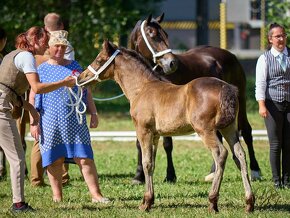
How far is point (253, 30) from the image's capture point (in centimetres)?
3925

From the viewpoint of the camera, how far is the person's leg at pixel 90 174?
8836mm

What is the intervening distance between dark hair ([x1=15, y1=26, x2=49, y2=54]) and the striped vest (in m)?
2.85

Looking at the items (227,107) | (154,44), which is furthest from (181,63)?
(227,107)

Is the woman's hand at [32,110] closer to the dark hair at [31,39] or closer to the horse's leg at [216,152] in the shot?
the dark hair at [31,39]

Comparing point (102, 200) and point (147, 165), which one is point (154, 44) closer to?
point (102, 200)

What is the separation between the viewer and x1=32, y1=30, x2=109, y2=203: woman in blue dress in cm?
873

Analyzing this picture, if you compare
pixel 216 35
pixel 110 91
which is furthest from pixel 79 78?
pixel 216 35

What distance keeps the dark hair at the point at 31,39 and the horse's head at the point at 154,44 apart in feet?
6.57

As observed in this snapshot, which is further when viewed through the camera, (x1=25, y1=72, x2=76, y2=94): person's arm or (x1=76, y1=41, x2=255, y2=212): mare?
(x1=25, y1=72, x2=76, y2=94): person's arm

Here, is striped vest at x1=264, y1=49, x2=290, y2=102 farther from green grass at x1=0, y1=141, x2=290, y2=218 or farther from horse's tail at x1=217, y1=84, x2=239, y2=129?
horse's tail at x1=217, y1=84, x2=239, y2=129

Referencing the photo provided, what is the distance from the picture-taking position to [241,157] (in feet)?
25.9

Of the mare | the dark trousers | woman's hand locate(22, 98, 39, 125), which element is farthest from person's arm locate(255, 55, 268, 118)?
woman's hand locate(22, 98, 39, 125)

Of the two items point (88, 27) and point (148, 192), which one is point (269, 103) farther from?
point (88, 27)

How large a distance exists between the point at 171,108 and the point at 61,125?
137 cm
